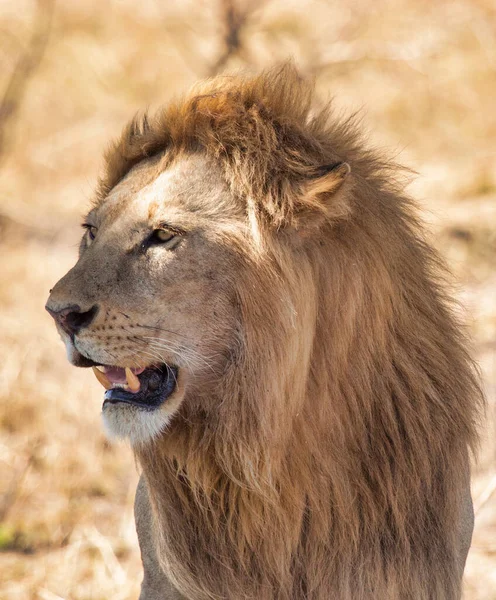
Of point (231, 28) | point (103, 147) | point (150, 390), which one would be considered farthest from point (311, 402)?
point (103, 147)

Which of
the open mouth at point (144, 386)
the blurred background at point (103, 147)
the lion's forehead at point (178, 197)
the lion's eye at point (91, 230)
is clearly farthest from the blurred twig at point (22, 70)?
the open mouth at point (144, 386)

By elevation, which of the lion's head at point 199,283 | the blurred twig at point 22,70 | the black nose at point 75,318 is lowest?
the black nose at point 75,318

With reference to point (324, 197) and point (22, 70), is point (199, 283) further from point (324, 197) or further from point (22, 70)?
point (22, 70)

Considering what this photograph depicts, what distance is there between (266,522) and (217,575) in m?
0.23

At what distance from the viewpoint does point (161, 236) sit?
8.70ft

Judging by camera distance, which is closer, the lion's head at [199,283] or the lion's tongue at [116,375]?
the lion's head at [199,283]

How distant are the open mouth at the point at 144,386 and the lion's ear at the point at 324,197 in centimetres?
55

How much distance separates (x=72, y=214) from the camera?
29.1 feet

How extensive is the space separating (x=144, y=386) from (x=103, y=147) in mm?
6600

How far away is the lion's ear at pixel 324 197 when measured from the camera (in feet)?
8.37

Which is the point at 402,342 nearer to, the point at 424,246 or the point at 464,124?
the point at 424,246

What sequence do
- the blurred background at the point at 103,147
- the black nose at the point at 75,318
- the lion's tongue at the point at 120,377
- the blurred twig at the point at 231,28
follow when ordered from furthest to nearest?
the blurred twig at the point at 231,28
the blurred background at the point at 103,147
the lion's tongue at the point at 120,377
the black nose at the point at 75,318

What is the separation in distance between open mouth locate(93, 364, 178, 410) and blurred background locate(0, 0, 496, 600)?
5.95ft

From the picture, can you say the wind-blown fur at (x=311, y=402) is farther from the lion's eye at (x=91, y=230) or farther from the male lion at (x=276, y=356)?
the lion's eye at (x=91, y=230)
